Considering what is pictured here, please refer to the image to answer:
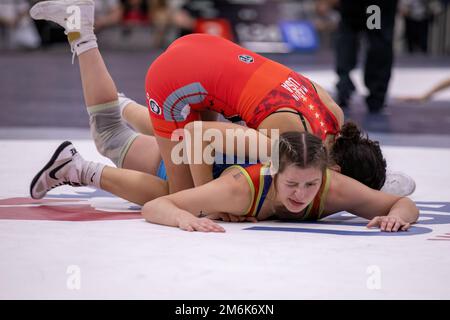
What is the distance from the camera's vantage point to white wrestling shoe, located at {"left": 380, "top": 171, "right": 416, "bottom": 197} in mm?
3438

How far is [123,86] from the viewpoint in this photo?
8.41 m

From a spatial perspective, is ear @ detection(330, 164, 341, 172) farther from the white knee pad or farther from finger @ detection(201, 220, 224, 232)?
the white knee pad

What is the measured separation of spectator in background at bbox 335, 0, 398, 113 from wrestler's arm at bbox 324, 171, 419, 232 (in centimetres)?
374

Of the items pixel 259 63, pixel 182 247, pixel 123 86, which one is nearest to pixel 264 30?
pixel 123 86

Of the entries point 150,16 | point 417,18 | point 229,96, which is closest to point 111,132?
point 229,96

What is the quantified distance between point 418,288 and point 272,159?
32.8 inches

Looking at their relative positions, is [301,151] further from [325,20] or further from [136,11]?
[325,20]

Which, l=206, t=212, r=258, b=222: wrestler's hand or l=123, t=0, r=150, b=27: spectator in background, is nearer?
l=206, t=212, r=258, b=222: wrestler's hand

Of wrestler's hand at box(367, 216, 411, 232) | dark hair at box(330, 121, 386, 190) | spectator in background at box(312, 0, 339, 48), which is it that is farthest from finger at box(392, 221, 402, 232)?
spectator in background at box(312, 0, 339, 48)

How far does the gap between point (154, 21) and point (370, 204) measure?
37.6 ft

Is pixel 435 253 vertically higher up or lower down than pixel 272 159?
lower down
